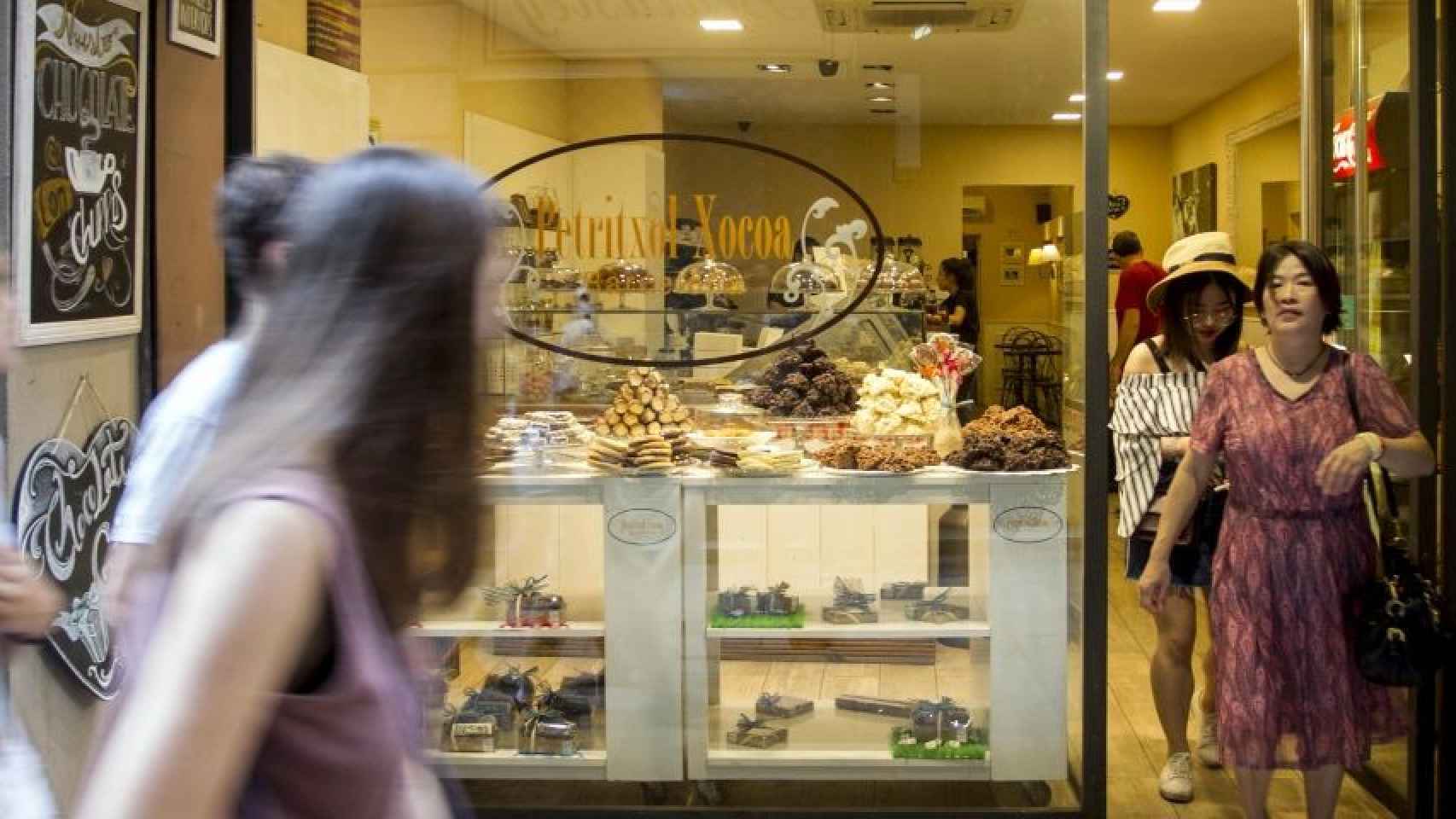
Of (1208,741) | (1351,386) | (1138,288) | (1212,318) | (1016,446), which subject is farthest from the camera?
(1138,288)

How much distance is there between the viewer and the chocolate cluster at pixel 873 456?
4.10 metres

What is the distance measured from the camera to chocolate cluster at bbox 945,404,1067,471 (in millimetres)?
4094

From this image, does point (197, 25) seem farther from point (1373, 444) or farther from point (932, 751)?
point (1373, 444)

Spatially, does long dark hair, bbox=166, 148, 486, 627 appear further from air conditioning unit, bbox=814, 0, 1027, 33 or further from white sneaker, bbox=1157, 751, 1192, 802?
white sneaker, bbox=1157, 751, 1192, 802

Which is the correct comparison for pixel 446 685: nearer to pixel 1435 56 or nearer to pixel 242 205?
pixel 242 205

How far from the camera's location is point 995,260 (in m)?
4.06

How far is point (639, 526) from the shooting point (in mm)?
4184

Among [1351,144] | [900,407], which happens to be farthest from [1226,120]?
[900,407]

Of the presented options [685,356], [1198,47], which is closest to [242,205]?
[685,356]

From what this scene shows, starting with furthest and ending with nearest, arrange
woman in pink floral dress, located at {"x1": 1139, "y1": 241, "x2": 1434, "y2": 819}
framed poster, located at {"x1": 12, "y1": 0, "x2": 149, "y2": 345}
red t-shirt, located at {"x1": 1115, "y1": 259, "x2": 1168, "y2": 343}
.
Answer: red t-shirt, located at {"x1": 1115, "y1": 259, "x2": 1168, "y2": 343} < woman in pink floral dress, located at {"x1": 1139, "y1": 241, "x2": 1434, "y2": 819} < framed poster, located at {"x1": 12, "y1": 0, "x2": 149, "y2": 345}

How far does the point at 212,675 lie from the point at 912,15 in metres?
3.40

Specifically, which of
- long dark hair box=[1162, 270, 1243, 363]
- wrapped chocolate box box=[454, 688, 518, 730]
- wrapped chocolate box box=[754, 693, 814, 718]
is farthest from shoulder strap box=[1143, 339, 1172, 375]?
wrapped chocolate box box=[454, 688, 518, 730]

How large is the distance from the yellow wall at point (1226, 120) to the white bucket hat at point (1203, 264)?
5010 mm

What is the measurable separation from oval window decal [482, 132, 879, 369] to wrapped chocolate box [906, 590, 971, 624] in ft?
2.44
